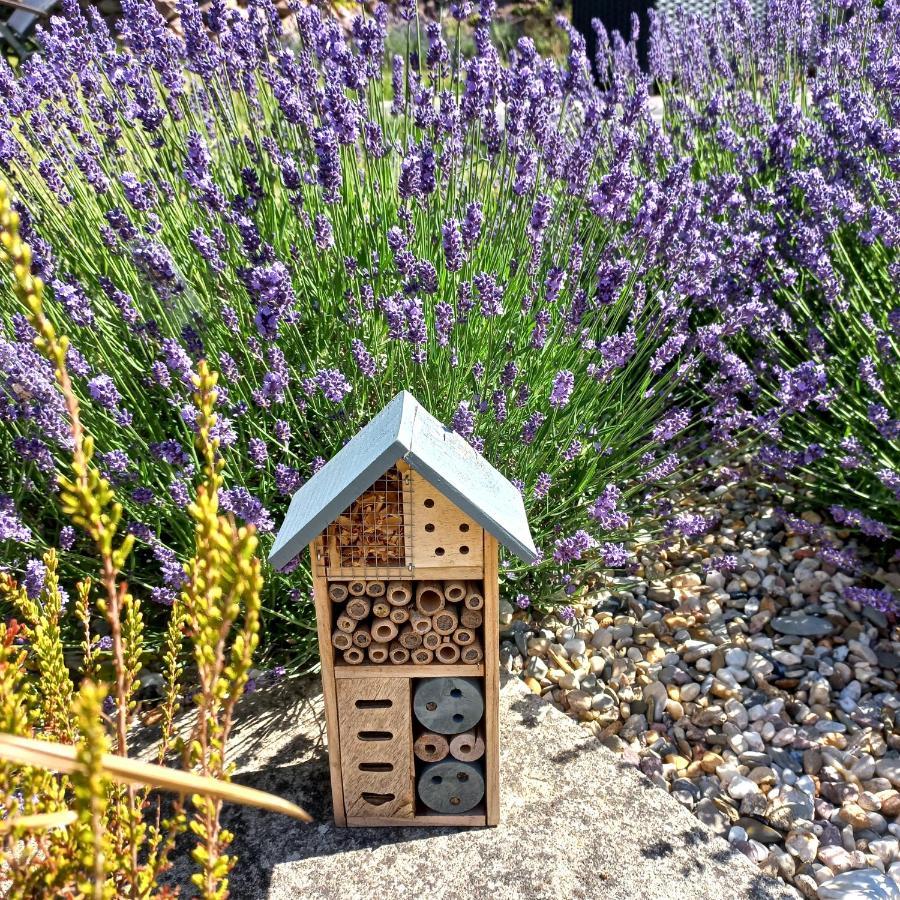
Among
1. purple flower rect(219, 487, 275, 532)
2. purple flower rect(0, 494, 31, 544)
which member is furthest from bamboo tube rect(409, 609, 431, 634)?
purple flower rect(0, 494, 31, 544)

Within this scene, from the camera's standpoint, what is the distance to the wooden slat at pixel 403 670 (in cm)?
211

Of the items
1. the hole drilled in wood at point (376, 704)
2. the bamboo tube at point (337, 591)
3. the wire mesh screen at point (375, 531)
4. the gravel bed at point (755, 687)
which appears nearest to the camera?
the wire mesh screen at point (375, 531)

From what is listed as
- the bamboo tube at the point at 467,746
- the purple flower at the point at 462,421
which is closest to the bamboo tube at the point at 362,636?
the bamboo tube at the point at 467,746

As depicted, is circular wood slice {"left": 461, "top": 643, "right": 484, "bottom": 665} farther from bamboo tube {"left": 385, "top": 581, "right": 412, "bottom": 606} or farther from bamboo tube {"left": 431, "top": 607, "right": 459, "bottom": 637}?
bamboo tube {"left": 385, "top": 581, "right": 412, "bottom": 606}

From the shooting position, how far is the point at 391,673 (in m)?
2.12

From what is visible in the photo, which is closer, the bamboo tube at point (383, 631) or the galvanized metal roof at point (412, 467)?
the galvanized metal roof at point (412, 467)

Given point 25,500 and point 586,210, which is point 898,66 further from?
point 25,500

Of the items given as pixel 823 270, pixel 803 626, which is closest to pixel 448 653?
pixel 803 626

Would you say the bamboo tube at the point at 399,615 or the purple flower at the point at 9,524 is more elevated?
the purple flower at the point at 9,524

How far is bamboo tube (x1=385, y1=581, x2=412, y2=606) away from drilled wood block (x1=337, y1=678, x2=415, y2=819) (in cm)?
20

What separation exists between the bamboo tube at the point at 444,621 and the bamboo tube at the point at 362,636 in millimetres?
144

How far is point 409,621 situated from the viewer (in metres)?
2.09

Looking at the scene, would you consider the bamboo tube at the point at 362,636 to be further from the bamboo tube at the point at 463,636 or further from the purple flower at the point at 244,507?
the purple flower at the point at 244,507

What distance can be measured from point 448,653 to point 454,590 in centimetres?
16
